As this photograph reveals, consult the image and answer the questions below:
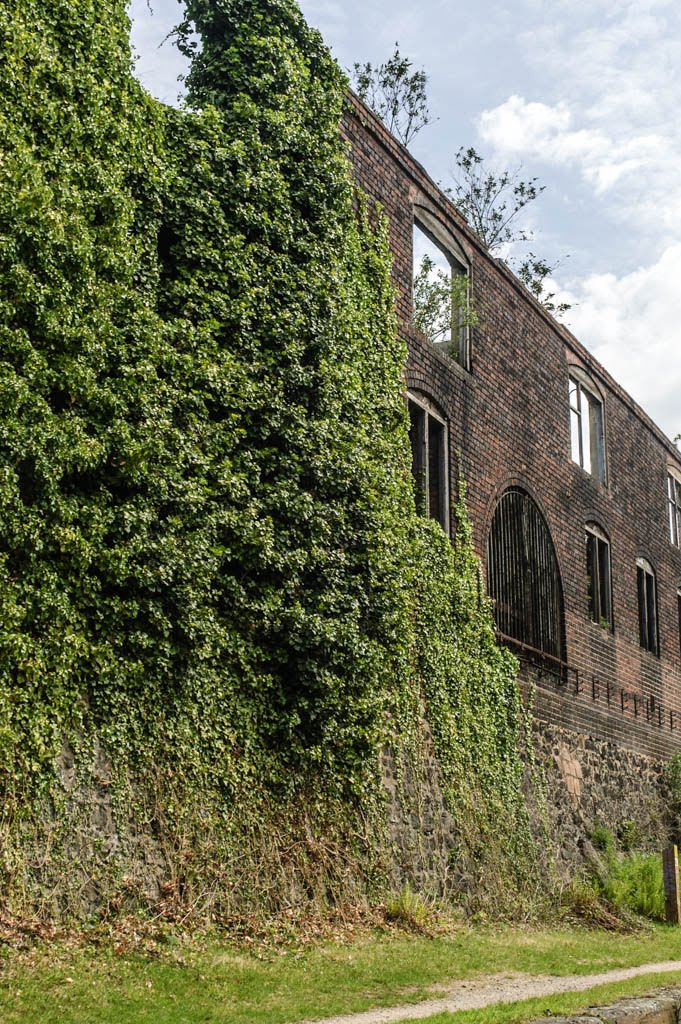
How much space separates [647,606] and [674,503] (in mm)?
3766

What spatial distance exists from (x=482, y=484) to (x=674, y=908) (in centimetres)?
630

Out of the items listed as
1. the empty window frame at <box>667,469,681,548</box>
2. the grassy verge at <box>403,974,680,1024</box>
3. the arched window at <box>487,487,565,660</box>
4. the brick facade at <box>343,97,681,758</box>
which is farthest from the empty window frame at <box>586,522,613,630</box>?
the grassy verge at <box>403,974,680,1024</box>

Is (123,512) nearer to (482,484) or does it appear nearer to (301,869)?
(301,869)

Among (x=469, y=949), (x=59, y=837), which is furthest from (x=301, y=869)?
(x=59, y=837)

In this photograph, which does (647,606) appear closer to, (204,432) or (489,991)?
(204,432)

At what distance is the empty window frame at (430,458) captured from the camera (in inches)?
600

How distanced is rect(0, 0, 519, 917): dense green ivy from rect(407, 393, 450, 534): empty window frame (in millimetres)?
1324

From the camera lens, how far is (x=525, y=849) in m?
14.8

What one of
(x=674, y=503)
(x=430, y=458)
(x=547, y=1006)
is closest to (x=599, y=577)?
(x=674, y=503)

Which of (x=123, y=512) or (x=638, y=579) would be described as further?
(x=638, y=579)

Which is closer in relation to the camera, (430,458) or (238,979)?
(238,979)

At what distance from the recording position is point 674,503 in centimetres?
2633

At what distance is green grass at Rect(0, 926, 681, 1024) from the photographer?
7150mm

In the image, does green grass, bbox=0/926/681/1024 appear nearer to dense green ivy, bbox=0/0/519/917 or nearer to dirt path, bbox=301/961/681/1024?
dirt path, bbox=301/961/681/1024
